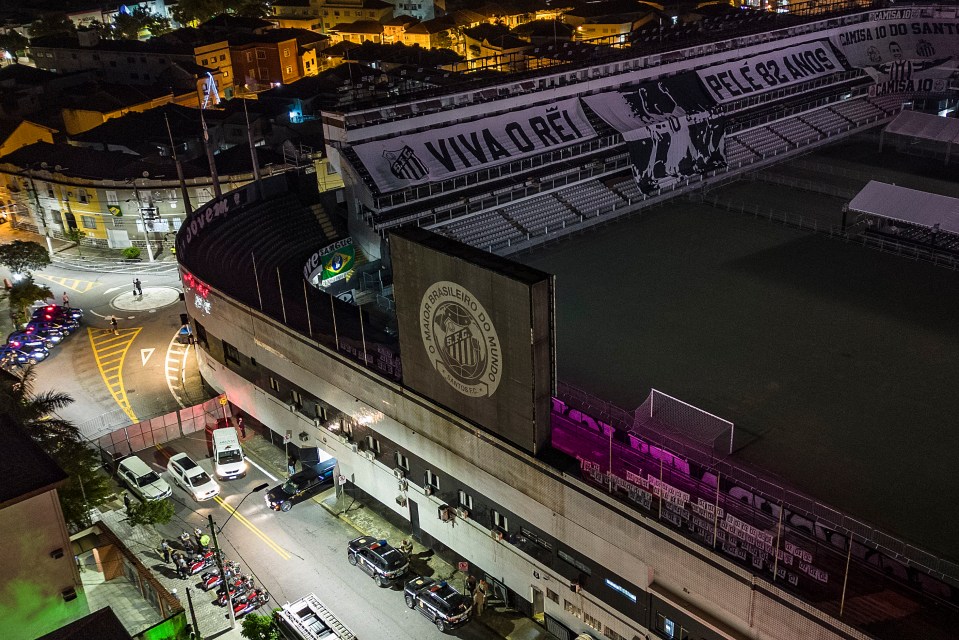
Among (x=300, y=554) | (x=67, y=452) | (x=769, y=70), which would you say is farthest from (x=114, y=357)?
(x=769, y=70)

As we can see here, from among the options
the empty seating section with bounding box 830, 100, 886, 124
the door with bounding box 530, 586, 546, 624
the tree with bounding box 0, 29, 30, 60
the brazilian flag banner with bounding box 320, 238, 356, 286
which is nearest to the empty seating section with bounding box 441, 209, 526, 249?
the brazilian flag banner with bounding box 320, 238, 356, 286

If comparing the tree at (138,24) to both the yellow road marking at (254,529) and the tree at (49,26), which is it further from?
the yellow road marking at (254,529)

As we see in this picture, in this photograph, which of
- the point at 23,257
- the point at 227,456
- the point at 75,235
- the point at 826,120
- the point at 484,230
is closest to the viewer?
the point at 227,456

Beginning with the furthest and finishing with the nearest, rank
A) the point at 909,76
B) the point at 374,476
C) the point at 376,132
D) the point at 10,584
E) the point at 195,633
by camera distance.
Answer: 1. the point at 909,76
2. the point at 376,132
3. the point at 374,476
4. the point at 195,633
5. the point at 10,584

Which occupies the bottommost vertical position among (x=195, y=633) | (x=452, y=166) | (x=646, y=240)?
(x=195, y=633)

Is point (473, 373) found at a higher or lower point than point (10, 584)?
higher

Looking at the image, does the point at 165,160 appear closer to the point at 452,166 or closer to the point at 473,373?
the point at 452,166

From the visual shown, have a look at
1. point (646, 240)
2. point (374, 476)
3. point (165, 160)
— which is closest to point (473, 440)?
point (374, 476)

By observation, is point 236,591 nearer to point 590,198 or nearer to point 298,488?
point 298,488
